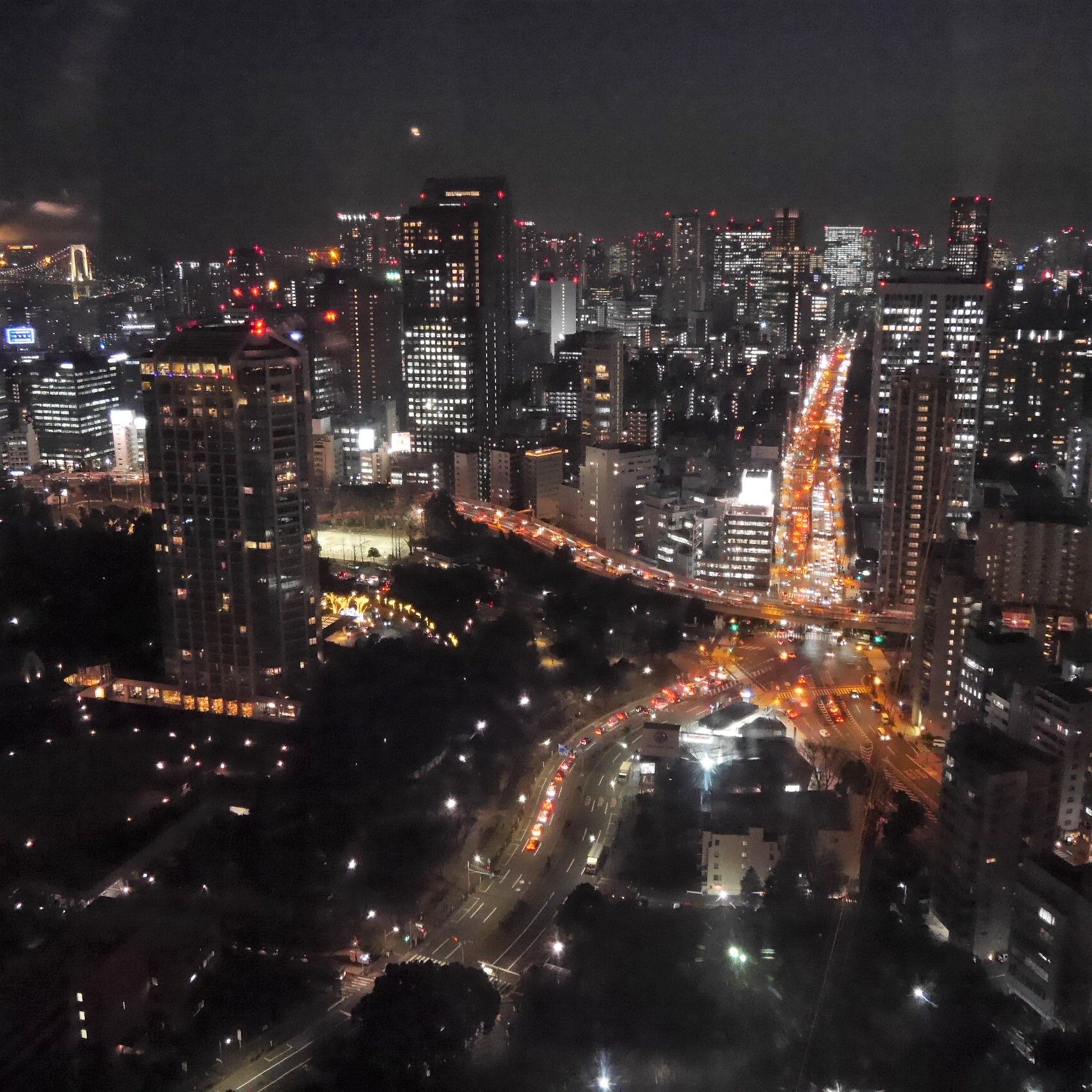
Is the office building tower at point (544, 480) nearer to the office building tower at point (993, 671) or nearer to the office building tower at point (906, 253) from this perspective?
the office building tower at point (906, 253)

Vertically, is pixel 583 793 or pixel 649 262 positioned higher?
pixel 649 262

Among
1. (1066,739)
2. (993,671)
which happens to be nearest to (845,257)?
(993,671)

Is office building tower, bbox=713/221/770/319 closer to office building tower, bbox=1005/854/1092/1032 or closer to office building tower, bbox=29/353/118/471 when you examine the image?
office building tower, bbox=29/353/118/471

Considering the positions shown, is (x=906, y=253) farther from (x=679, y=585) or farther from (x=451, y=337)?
(x=451, y=337)

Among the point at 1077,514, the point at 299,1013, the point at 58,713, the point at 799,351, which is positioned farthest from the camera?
the point at 799,351

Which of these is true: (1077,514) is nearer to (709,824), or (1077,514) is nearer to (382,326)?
(709,824)

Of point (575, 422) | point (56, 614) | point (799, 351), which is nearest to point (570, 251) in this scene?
point (575, 422)
